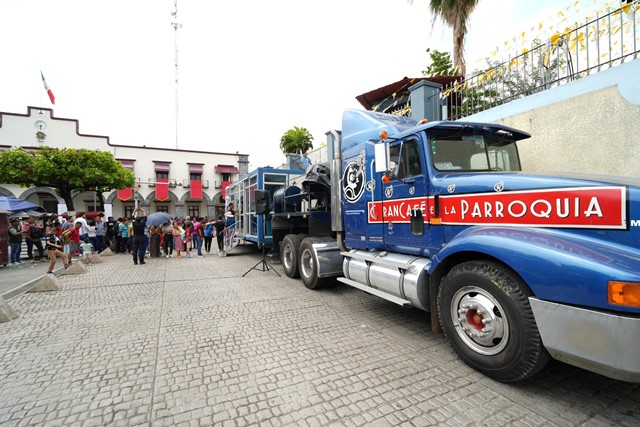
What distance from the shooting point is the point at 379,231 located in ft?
15.1

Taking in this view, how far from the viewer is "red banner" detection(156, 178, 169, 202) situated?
36.5 metres

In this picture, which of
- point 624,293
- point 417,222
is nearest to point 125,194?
point 417,222

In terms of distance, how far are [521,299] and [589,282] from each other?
51 centimetres

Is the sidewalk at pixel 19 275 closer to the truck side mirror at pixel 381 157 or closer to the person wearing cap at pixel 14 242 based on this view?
the person wearing cap at pixel 14 242

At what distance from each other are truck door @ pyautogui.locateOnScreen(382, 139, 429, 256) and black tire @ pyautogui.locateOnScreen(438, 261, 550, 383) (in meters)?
0.83

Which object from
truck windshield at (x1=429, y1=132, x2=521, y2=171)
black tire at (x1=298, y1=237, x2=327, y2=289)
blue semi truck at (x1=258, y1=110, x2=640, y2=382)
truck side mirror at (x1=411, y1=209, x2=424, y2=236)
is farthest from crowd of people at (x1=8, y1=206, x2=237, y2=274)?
truck windshield at (x1=429, y1=132, x2=521, y2=171)

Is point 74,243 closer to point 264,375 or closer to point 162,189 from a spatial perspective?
point 264,375

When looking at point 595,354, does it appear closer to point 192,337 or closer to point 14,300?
point 192,337

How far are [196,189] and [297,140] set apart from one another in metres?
15.1

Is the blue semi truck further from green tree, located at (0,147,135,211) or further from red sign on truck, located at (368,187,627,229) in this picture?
green tree, located at (0,147,135,211)

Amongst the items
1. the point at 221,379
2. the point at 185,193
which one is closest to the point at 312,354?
the point at 221,379

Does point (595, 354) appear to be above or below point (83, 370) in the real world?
above

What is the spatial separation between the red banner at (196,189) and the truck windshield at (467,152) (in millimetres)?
→ 38791

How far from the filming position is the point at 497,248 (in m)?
2.57
